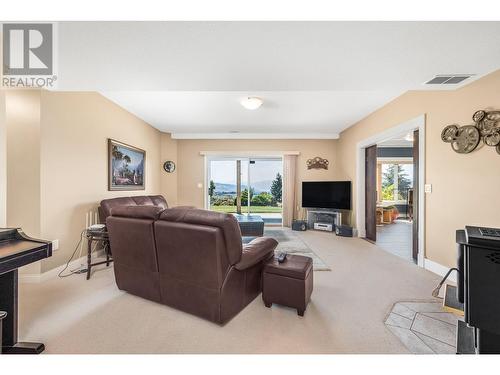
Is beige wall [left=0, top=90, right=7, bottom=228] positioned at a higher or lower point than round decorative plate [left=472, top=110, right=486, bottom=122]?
lower

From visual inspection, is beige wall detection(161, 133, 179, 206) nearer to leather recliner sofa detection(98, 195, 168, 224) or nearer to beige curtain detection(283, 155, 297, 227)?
leather recliner sofa detection(98, 195, 168, 224)

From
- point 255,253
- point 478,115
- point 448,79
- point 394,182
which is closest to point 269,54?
point 255,253

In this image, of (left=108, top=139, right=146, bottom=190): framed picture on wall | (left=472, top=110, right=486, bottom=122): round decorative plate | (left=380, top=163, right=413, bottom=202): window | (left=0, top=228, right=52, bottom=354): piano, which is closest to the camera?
(left=0, top=228, right=52, bottom=354): piano

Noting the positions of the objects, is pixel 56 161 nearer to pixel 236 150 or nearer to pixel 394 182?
pixel 236 150

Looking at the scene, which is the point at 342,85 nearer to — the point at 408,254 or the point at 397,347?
the point at 397,347

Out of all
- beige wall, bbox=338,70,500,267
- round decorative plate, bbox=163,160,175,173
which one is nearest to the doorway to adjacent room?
beige wall, bbox=338,70,500,267

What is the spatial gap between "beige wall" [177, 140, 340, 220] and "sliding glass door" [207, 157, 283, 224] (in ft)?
1.36

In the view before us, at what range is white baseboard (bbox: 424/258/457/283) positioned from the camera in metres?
2.62

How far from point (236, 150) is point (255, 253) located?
4555 mm

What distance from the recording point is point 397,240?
4688 millimetres

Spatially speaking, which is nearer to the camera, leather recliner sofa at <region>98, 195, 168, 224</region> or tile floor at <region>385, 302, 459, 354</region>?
tile floor at <region>385, 302, 459, 354</region>

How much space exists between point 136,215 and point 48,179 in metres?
1.59

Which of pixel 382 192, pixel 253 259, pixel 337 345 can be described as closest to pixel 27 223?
pixel 253 259

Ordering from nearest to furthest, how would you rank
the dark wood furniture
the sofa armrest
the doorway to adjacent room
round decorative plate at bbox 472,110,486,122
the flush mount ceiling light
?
the sofa armrest, round decorative plate at bbox 472,110,486,122, the flush mount ceiling light, the dark wood furniture, the doorway to adjacent room
